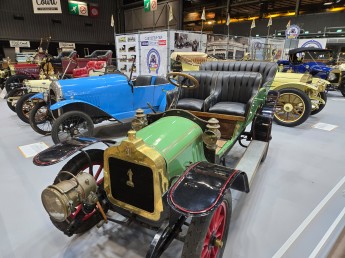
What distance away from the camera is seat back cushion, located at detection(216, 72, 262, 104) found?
3.19 m

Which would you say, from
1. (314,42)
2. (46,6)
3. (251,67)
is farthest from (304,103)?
(46,6)

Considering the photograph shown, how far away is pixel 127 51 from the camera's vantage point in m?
10.6

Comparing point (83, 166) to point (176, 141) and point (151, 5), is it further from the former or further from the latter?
point (151, 5)

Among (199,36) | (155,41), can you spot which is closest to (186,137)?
(155,41)

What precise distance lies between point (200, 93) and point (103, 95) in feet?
5.75

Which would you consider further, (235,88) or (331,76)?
(331,76)

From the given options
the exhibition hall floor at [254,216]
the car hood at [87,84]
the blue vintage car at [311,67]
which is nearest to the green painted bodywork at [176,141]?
the exhibition hall floor at [254,216]

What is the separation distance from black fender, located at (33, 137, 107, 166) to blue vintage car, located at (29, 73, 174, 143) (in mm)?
1779

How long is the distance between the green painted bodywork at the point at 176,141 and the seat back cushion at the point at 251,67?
235 cm

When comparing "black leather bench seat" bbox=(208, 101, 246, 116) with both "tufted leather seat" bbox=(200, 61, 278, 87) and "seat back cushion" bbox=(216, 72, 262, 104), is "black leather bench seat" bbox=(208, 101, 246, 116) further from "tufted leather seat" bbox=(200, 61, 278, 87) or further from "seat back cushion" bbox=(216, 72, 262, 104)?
"tufted leather seat" bbox=(200, 61, 278, 87)

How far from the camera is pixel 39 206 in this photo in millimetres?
2342

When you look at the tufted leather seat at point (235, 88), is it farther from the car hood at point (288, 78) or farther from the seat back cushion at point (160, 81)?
the car hood at point (288, 78)

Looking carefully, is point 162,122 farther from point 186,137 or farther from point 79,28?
point 79,28

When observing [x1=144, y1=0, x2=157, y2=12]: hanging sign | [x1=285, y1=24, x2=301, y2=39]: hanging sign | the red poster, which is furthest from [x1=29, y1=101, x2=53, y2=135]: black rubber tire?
the red poster
